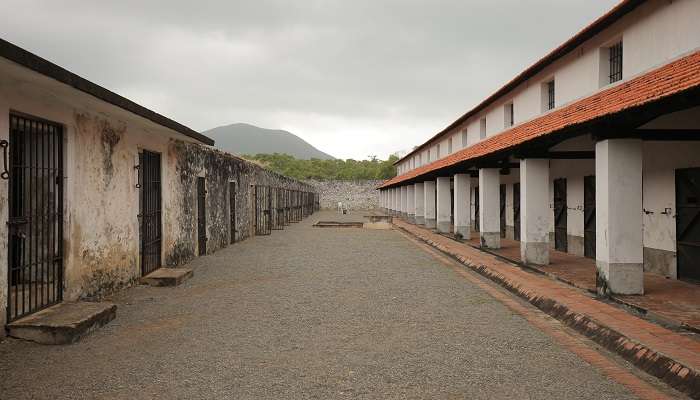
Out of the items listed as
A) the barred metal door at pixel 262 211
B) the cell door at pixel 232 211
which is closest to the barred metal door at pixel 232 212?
the cell door at pixel 232 211

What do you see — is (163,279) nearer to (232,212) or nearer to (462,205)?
(232,212)

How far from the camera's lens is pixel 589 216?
1167 cm

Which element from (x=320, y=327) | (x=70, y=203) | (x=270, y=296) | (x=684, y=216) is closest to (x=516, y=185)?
(x=684, y=216)

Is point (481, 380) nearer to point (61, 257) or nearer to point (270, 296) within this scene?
point (270, 296)

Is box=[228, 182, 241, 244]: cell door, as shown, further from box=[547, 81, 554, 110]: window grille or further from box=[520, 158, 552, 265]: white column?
box=[547, 81, 554, 110]: window grille

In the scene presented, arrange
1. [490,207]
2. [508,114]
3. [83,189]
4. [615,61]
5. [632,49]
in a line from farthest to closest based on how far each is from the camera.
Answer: [508,114] < [490,207] < [615,61] < [632,49] < [83,189]

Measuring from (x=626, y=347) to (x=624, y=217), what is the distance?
9.49ft

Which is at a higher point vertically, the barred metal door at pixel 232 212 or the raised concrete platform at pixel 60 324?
the barred metal door at pixel 232 212

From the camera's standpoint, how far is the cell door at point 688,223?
8.00m

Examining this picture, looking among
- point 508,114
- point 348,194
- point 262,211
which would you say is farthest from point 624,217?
point 348,194

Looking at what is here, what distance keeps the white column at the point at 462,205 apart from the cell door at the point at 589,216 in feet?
15.8

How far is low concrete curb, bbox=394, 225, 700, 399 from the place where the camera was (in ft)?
12.6

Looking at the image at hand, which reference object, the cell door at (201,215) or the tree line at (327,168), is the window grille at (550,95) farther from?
the tree line at (327,168)

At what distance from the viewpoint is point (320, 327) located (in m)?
5.70
